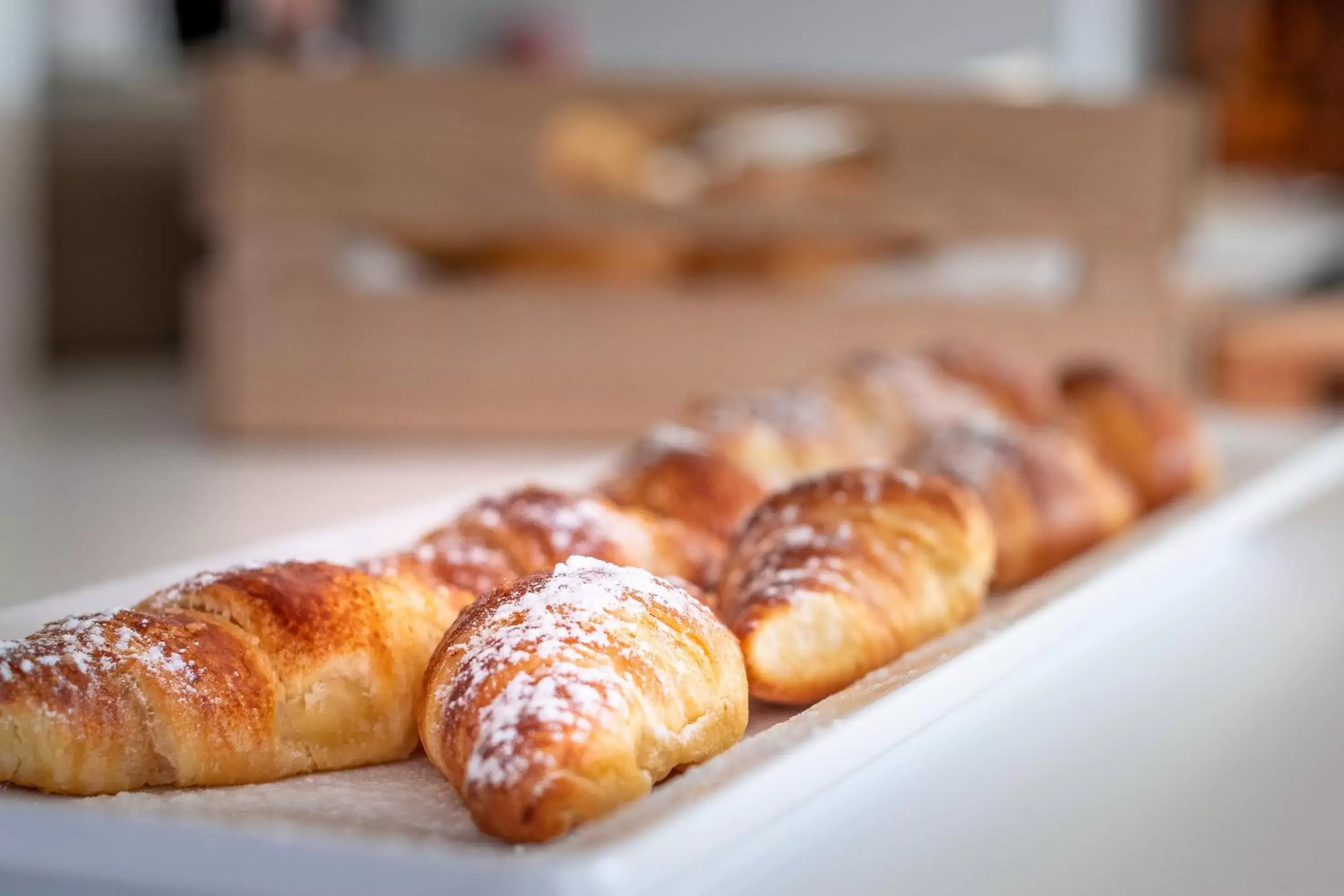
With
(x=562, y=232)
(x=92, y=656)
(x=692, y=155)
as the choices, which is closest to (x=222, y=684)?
(x=92, y=656)

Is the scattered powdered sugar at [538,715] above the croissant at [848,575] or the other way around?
above

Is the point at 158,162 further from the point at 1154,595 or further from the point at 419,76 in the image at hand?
the point at 1154,595

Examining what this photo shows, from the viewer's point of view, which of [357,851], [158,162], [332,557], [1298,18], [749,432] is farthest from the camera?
[1298,18]

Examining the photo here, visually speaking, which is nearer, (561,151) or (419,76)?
(419,76)

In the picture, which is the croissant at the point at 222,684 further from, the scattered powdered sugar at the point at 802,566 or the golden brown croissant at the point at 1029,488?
the golden brown croissant at the point at 1029,488

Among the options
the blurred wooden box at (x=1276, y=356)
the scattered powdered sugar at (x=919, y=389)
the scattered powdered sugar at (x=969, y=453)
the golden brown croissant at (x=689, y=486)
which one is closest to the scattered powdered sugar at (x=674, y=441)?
the golden brown croissant at (x=689, y=486)

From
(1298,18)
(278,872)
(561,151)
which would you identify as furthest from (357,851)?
(1298,18)

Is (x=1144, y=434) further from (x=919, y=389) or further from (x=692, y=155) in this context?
(x=692, y=155)
